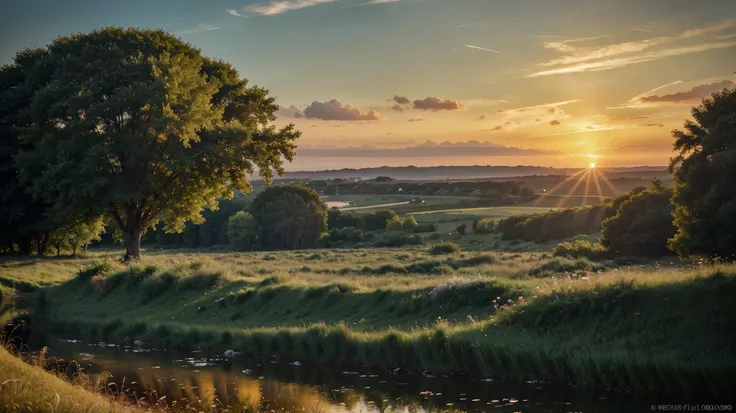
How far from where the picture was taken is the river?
1556 centimetres

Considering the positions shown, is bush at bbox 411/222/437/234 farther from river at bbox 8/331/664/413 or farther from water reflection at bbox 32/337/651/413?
water reflection at bbox 32/337/651/413

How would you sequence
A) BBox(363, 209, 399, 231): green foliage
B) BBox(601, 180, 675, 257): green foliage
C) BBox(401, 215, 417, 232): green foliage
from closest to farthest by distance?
BBox(601, 180, 675, 257): green foliage, BBox(401, 215, 417, 232): green foliage, BBox(363, 209, 399, 231): green foliage

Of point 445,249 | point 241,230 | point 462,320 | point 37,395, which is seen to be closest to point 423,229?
point 241,230

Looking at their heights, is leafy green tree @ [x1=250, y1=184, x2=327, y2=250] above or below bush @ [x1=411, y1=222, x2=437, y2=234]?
above

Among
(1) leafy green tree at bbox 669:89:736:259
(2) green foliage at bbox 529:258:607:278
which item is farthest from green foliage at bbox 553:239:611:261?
(2) green foliage at bbox 529:258:607:278

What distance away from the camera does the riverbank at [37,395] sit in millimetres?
10562

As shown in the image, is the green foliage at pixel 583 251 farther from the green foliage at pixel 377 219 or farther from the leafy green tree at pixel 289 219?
the green foliage at pixel 377 219

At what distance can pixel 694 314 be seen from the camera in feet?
55.3

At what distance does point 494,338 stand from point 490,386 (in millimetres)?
1999

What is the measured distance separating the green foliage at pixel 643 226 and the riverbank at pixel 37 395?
53.3 m

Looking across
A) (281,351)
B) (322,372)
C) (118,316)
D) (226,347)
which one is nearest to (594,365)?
(322,372)

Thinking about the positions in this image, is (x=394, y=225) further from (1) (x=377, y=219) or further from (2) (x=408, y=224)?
(1) (x=377, y=219)

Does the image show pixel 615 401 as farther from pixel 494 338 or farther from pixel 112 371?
pixel 112 371

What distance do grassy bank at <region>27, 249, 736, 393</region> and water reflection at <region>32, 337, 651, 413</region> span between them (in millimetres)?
786
